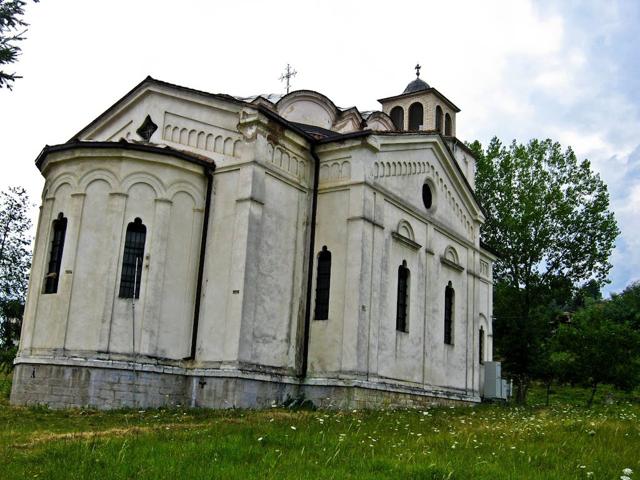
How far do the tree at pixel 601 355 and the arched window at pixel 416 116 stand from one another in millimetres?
12804

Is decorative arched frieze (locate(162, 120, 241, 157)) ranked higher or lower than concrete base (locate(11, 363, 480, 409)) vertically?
A: higher

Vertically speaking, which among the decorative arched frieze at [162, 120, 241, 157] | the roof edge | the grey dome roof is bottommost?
the roof edge

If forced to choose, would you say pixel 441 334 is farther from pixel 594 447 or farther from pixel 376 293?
pixel 594 447

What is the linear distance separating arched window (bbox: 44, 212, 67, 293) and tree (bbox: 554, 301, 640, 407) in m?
24.1

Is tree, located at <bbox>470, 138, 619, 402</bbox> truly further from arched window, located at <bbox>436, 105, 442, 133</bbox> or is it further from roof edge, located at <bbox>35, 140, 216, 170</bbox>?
roof edge, located at <bbox>35, 140, 216, 170</bbox>

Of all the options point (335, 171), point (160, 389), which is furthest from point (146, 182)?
point (335, 171)

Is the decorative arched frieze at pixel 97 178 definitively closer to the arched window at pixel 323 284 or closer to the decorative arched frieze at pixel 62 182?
the decorative arched frieze at pixel 62 182

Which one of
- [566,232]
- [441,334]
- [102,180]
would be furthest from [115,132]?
[566,232]

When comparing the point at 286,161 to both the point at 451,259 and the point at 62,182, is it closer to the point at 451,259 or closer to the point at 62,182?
the point at 62,182

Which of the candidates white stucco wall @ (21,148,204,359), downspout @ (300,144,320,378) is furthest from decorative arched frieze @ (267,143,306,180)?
white stucco wall @ (21,148,204,359)

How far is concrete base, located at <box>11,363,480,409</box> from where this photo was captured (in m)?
15.9

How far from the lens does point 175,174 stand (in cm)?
1783

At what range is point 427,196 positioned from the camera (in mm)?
23109

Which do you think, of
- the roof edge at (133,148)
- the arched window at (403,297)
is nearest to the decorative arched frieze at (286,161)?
the roof edge at (133,148)
